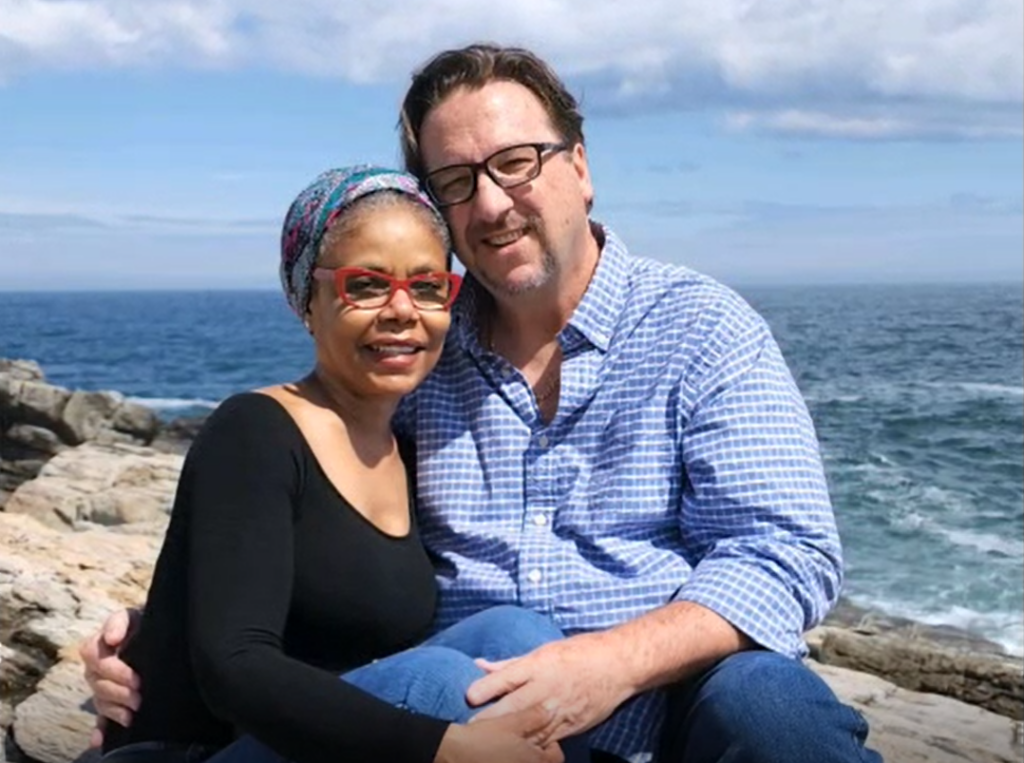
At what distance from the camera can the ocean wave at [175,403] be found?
3791 centimetres

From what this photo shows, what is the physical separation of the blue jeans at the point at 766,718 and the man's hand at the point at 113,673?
111 centimetres

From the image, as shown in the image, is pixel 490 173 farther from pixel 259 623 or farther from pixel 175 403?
pixel 175 403

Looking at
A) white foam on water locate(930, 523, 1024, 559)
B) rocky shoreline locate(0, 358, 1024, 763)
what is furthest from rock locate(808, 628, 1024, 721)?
white foam on water locate(930, 523, 1024, 559)

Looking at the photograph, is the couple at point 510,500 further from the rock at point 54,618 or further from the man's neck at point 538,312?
the rock at point 54,618

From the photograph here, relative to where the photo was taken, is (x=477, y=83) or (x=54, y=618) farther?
(x=54, y=618)

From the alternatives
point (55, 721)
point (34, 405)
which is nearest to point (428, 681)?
point (55, 721)

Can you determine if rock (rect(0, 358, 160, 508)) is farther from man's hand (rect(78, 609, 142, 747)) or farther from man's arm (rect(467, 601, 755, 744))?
man's arm (rect(467, 601, 755, 744))

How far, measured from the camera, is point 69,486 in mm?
11648

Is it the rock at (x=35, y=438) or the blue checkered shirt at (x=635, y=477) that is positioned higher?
the blue checkered shirt at (x=635, y=477)

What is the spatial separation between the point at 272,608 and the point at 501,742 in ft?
1.53

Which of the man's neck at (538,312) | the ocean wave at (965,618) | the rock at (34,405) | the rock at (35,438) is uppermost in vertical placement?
the man's neck at (538,312)

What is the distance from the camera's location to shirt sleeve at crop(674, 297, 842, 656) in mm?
3051

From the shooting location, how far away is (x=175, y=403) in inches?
1592

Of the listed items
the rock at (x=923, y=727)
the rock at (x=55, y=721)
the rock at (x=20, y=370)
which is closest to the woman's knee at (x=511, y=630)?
the rock at (x=55, y=721)
